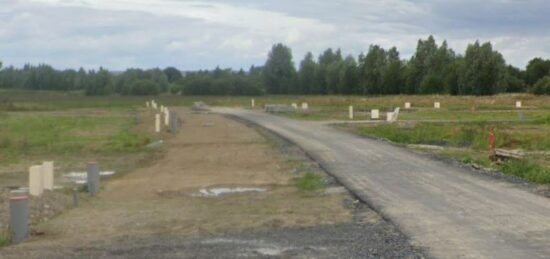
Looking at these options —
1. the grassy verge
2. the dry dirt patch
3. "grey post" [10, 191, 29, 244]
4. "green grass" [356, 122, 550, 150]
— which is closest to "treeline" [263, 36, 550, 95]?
the grassy verge

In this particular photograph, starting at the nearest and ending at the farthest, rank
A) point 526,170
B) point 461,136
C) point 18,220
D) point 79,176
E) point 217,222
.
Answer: point 18,220
point 217,222
point 526,170
point 79,176
point 461,136

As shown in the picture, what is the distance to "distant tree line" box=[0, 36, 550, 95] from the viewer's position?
362 ft

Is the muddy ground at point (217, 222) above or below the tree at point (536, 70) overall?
below

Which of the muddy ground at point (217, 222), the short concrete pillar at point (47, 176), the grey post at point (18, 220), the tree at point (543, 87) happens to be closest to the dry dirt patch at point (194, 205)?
the muddy ground at point (217, 222)

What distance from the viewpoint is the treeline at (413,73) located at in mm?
109688

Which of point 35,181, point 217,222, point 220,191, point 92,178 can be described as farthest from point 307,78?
point 217,222

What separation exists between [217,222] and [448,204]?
13.1ft

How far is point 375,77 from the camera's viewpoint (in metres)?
134

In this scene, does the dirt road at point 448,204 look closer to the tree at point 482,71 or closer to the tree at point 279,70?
the tree at point 482,71

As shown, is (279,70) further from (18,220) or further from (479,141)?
(18,220)

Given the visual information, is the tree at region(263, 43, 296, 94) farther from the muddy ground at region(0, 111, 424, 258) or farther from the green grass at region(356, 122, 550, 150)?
the muddy ground at region(0, 111, 424, 258)

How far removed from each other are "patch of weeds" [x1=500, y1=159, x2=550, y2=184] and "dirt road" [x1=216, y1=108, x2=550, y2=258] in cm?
90

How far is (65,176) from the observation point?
2248cm

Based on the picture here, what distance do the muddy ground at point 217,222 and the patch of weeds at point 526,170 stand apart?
A: 4.25 m
